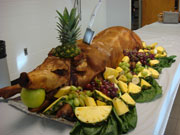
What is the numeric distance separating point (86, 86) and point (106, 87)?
126 mm

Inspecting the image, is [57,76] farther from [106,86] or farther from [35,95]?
[106,86]

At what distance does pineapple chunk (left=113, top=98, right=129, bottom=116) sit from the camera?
3.24ft

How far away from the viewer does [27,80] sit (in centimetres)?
90

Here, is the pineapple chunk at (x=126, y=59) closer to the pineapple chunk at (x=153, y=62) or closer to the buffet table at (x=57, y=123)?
the pineapple chunk at (x=153, y=62)

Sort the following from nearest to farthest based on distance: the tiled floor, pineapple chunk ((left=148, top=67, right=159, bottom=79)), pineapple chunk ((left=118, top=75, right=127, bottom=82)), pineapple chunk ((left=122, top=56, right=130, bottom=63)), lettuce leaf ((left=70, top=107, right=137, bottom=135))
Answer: lettuce leaf ((left=70, top=107, right=137, bottom=135))
pineapple chunk ((left=118, top=75, right=127, bottom=82))
pineapple chunk ((left=148, top=67, right=159, bottom=79))
pineapple chunk ((left=122, top=56, right=130, bottom=63))
the tiled floor

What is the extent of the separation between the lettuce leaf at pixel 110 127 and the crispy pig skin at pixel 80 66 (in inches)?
9.7

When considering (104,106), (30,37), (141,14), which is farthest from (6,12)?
(141,14)

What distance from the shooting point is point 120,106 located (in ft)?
3.29

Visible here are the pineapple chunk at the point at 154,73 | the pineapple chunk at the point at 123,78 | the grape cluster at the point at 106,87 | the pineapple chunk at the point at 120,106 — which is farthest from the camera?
the pineapple chunk at the point at 154,73

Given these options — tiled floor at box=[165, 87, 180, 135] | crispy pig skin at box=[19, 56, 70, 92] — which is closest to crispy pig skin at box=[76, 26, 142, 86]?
crispy pig skin at box=[19, 56, 70, 92]

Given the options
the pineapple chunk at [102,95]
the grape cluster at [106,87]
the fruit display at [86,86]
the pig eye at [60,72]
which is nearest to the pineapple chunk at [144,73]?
the fruit display at [86,86]

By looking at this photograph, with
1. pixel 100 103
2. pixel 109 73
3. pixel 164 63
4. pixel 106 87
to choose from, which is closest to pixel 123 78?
pixel 109 73

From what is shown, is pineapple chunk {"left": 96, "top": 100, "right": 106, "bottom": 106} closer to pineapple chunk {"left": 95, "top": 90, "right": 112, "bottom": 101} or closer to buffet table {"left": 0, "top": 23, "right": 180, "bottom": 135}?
pineapple chunk {"left": 95, "top": 90, "right": 112, "bottom": 101}

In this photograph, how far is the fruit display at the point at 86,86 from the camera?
925 millimetres
